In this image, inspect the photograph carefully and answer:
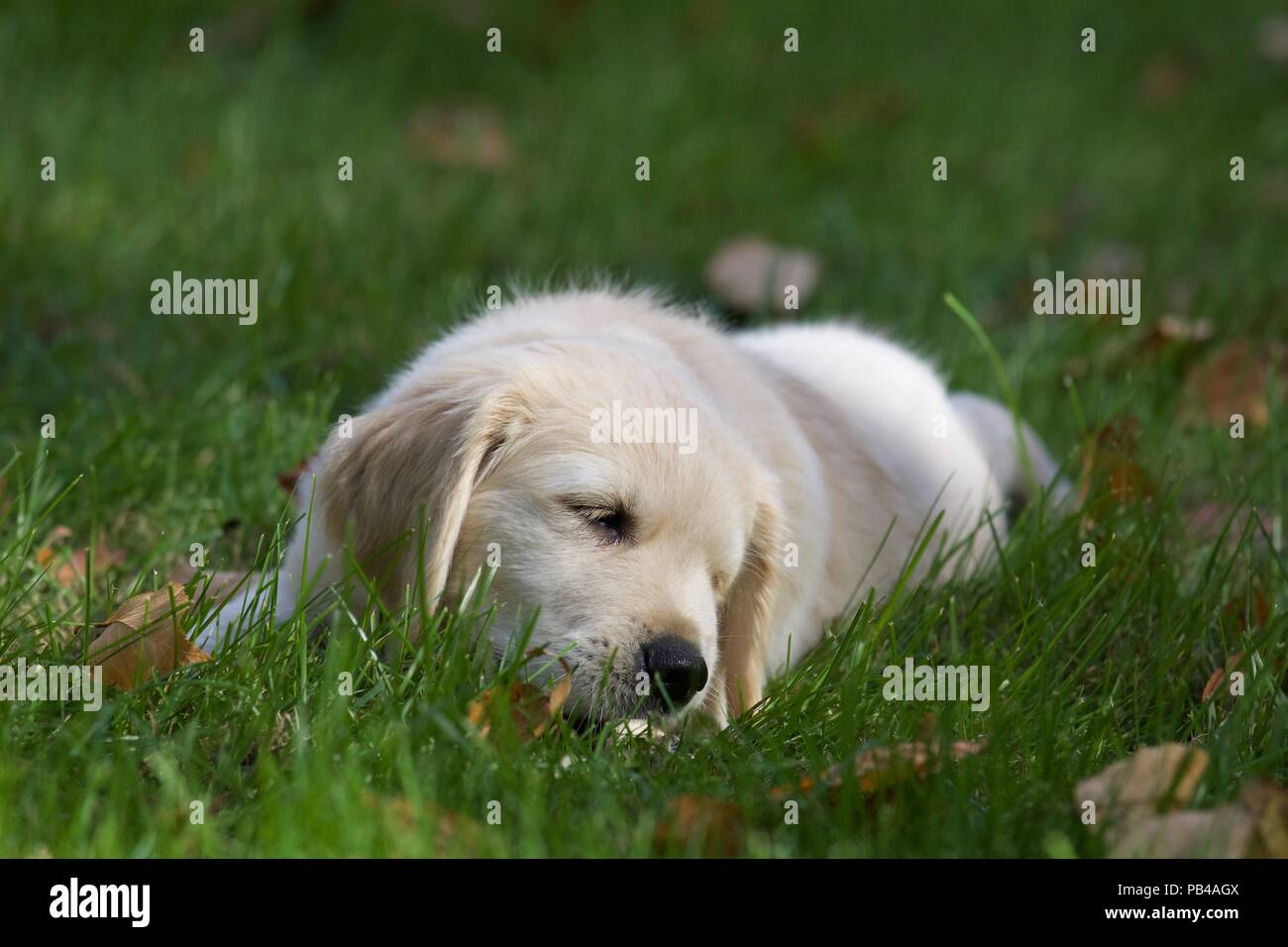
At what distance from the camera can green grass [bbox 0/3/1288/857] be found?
2.40 m

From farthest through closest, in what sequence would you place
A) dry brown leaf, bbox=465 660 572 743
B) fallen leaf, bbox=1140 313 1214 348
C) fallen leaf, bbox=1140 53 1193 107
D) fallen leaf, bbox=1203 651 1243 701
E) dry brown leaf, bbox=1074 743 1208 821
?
fallen leaf, bbox=1140 53 1193 107 → fallen leaf, bbox=1140 313 1214 348 → fallen leaf, bbox=1203 651 1243 701 → dry brown leaf, bbox=465 660 572 743 → dry brown leaf, bbox=1074 743 1208 821

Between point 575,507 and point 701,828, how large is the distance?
0.89 meters

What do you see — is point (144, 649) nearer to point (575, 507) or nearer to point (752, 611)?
point (575, 507)

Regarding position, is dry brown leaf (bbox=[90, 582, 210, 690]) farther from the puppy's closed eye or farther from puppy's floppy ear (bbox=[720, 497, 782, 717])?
puppy's floppy ear (bbox=[720, 497, 782, 717])

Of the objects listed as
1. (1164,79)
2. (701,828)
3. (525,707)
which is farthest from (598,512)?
(1164,79)

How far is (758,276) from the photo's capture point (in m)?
5.95

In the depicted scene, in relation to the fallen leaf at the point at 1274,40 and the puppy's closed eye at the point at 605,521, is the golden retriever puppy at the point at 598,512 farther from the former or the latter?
the fallen leaf at the point at 1274,40

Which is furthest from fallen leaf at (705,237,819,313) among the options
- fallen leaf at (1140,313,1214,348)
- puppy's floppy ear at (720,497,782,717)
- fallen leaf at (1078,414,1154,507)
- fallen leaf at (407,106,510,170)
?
puppy's floppy ear at (720,497,782,717)

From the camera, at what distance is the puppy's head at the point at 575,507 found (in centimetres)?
290

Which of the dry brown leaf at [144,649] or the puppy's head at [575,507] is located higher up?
the puppy's head at [575,507]

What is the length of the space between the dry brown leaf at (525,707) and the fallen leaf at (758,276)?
3.26 m

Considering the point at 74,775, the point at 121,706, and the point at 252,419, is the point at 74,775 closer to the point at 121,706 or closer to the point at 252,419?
the point at 121,706

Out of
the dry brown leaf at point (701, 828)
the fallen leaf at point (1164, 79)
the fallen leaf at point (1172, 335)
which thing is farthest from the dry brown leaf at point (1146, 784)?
the fallen leaf at point (1164, 79)

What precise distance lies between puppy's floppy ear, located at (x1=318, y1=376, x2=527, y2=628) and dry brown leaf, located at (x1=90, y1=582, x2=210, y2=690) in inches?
17.0
